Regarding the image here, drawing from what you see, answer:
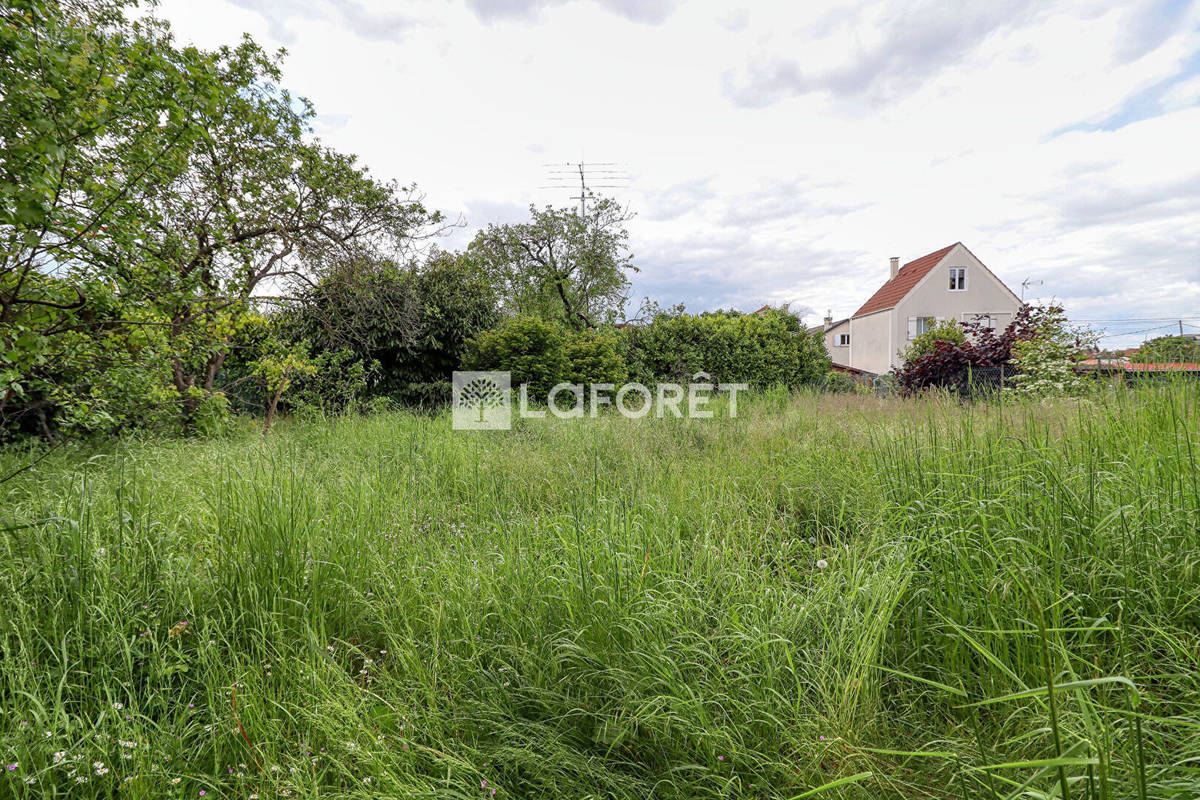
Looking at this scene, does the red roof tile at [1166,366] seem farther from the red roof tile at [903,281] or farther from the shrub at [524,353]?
the red roof tile at [903,281]

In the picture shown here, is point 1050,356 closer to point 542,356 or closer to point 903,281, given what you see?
point 542,356

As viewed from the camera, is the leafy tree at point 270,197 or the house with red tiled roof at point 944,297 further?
the house with red tiled roof at point 944,297

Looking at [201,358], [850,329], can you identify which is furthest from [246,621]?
[850,329]

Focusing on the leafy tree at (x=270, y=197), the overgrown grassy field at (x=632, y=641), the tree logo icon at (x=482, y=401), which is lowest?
the overgrown grassy field at (x=632, y=641)

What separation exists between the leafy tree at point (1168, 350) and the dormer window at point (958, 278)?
2222cm

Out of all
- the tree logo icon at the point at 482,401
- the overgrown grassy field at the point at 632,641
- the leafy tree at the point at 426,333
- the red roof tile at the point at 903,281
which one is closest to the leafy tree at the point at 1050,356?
the overgrown grassy field at the point at 632,641

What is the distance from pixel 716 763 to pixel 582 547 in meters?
0.92

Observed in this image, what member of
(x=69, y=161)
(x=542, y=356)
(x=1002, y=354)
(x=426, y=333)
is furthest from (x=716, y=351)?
(x=69, y=161)

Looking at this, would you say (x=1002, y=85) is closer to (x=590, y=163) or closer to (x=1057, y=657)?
(x=1057, y=657)

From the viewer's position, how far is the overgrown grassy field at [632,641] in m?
1.24

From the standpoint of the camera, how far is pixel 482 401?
806 cm

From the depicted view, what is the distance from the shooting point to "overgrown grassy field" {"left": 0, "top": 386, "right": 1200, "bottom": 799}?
1244 millimetres

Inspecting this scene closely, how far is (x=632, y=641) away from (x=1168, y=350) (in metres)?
3.91

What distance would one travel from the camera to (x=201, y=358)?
357 centimetres
